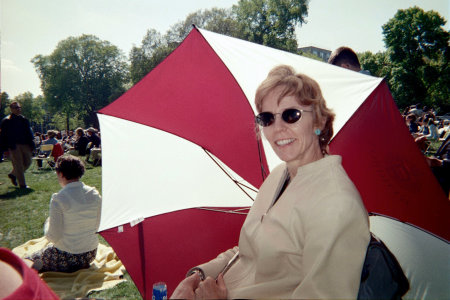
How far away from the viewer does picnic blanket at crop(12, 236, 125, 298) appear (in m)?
3.82

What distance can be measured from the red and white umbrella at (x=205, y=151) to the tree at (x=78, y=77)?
42.9 metres

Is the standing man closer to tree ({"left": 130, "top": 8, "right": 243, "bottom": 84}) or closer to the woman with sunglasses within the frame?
→ the woman with sunglasses

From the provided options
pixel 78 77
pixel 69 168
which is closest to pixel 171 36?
pixel 78 77

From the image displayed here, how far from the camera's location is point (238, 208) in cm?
306

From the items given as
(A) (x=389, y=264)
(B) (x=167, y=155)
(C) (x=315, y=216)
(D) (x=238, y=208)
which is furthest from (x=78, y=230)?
(A) (x=389, y=264)

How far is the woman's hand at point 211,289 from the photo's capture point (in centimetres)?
183

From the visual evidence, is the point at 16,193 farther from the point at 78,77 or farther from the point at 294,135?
the point at 78,77

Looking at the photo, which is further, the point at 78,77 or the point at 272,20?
the point at 78,77

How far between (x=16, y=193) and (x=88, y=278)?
6.27m

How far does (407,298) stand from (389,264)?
3.78 feet

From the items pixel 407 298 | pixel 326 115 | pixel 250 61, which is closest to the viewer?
pixel 326 115

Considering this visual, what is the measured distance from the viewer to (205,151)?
298 cm

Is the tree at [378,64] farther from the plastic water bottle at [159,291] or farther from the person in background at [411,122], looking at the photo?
the plastic water bottle at [159,291]

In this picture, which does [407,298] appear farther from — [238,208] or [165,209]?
[165,209]
